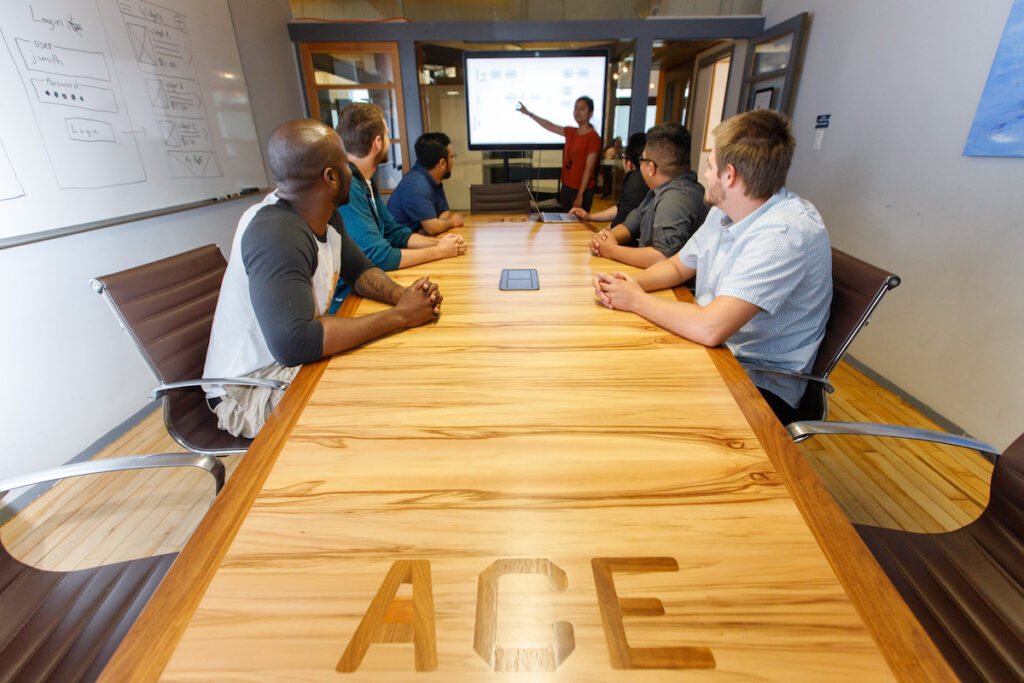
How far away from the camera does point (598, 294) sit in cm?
140

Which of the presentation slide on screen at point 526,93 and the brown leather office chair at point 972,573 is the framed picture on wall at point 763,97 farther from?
the brown leather office chair at point 972,573

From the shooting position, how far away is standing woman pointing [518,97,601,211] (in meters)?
4.07

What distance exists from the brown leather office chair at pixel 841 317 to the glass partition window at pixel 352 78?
407cm

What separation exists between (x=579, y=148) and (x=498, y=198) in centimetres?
125

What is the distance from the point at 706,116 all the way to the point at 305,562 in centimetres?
683

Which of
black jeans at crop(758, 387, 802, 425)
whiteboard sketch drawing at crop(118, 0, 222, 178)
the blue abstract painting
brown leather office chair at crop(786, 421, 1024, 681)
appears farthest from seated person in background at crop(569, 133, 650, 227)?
whiteboard sketch drawing at crop(118, 0, 222, 178)

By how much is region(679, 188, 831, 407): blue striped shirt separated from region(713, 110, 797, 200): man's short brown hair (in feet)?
0.19

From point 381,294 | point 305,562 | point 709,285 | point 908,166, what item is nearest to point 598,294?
point 709,285

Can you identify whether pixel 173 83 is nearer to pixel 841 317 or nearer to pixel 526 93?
pixel 526 93

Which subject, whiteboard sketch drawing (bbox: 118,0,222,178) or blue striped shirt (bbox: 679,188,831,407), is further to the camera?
whiteboard sketch drawing (bbox: 118,0,222,178)

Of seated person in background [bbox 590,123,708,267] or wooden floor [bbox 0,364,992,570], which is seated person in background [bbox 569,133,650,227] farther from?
wooden floor [bbox 0,364,992,570]

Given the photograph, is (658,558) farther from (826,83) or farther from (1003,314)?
(826,83)

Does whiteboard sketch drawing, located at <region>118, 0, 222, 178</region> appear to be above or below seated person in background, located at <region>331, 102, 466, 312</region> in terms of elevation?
above

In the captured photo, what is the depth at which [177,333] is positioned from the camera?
133cm
